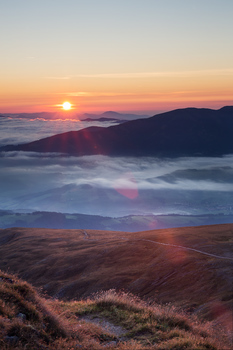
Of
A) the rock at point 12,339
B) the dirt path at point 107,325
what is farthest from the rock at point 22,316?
the dirt path at point 107,325

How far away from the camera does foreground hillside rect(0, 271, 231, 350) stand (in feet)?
29.8

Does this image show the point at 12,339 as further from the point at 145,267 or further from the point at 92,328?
the point at 145,267

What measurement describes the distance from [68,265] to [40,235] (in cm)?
2911

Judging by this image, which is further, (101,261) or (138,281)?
(101,261)

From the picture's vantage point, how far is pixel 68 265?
42.9 meters

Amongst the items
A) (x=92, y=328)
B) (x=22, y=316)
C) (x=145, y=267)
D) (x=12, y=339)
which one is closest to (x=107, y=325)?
(x=92, y=328)

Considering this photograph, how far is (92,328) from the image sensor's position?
11.1 meters

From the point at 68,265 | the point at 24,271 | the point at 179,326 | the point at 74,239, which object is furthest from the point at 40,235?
the point at 179,326

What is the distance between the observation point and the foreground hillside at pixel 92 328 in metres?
9.09

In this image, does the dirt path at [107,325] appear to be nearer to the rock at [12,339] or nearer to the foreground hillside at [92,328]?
the foreground hillside at [92,328]

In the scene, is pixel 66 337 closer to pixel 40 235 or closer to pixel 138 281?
pixel 138 281

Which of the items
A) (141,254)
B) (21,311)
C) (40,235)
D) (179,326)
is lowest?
(40,235)

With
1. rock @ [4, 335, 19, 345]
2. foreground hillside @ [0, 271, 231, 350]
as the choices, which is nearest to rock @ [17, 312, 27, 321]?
foreground hillside @ [0, 271, 231, 350]

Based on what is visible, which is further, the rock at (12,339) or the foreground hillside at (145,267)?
the foreground hillside at (145,267)
